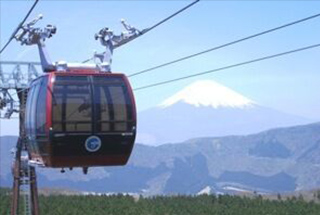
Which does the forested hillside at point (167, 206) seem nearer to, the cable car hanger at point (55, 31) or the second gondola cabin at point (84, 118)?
the cable car hanger at point (55, 31)

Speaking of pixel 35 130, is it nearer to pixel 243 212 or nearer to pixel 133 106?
pixel 133 106

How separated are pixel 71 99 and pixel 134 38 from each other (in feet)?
9.84

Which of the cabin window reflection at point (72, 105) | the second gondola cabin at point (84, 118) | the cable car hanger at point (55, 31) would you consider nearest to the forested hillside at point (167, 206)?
the cable car hanger at point (55, 31)

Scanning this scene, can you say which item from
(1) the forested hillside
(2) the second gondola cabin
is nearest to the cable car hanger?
(2) the second gondola cabin

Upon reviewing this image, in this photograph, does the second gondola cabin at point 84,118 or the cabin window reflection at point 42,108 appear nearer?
the second gondola cabin at point 84,118

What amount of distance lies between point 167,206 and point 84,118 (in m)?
107

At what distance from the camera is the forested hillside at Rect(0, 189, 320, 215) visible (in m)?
104

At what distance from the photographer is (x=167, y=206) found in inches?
4744

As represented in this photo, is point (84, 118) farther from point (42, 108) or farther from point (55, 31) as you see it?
point (55, 31)

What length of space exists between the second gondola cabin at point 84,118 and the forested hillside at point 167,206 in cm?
8268

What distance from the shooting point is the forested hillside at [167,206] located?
104500 mm

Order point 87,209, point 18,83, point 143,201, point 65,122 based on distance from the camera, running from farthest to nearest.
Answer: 1. point 143,201
2. point 87,209
3. point 18,83
4. point 65,122

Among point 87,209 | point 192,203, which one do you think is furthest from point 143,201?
point 87,209

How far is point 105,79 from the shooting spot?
615 inches
